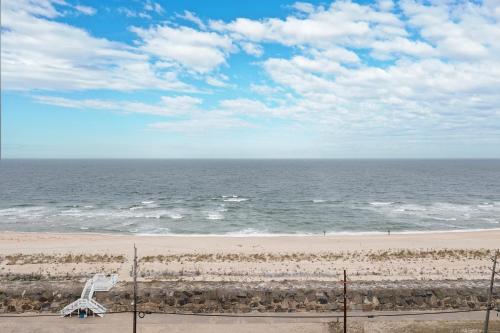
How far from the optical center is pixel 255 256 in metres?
34.2

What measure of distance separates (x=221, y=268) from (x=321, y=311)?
10.2m

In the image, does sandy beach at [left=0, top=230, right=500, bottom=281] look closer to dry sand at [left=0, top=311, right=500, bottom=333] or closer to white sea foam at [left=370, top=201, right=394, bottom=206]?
dry sand at [left=0, top=311, right=500, bottom=333]

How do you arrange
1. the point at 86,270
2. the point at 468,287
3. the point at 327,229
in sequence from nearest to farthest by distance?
1. the point at 468,287
2. the point at 86,270
3. the point at 327,229

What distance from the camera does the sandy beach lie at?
28.4 meters

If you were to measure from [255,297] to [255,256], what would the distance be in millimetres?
11284

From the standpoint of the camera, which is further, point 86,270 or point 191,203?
point 191,203

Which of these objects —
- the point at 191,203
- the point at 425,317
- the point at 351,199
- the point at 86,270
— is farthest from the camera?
the point at 351,199

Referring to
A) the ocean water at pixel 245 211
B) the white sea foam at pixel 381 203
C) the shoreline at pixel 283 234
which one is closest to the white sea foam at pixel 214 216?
the ocean water at pixel 245 211

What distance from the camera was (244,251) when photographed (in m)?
37.3

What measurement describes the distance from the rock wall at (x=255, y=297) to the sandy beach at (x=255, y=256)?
3535 mm

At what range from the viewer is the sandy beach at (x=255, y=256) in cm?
2839

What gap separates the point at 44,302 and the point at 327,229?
37.8 metres

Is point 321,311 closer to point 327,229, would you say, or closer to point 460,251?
point 460,251

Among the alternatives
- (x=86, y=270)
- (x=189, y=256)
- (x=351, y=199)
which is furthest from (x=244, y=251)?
(x=351, y=199)
